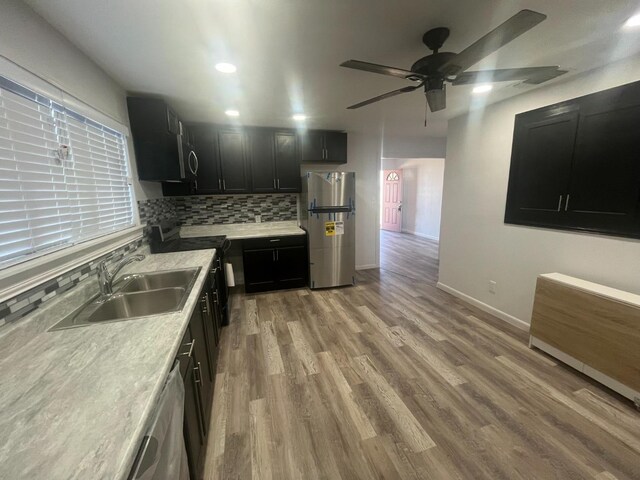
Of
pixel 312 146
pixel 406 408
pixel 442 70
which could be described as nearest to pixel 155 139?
pixel 312 146

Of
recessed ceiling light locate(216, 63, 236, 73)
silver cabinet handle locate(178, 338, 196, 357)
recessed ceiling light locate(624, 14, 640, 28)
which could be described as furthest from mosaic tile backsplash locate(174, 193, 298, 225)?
recessed ceiling light locate(624, 14, 640, 28)

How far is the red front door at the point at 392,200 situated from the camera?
8383 mm

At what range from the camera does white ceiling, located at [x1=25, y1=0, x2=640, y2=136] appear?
1.28m

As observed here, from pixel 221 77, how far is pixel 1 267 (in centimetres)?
175

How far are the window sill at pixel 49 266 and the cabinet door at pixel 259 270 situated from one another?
5.55 ft

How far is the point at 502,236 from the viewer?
2.82 meters

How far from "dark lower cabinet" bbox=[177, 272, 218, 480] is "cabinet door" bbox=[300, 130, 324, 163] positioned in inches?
107

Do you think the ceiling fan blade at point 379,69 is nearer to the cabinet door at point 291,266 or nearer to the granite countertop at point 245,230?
the granite countertop at point 245,230

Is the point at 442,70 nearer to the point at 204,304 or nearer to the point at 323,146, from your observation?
the point at 204,304

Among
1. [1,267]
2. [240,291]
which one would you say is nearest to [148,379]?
[1,267]

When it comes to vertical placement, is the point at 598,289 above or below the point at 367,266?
above

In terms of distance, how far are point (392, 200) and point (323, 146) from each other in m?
5.27

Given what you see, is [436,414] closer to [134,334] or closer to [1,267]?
[134,334]

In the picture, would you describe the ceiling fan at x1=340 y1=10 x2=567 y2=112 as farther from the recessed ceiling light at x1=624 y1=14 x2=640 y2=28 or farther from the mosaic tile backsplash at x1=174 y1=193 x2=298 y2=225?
the mosaic tile backsplash at x1=174 y1=193 x2=298 y2=225
